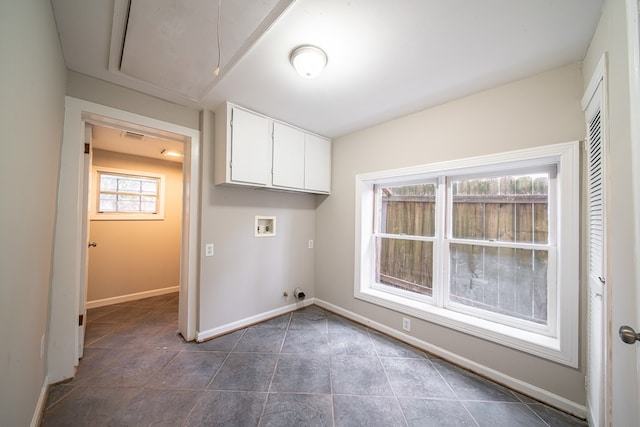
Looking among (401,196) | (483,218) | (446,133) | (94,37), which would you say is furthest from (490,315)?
(94,37)

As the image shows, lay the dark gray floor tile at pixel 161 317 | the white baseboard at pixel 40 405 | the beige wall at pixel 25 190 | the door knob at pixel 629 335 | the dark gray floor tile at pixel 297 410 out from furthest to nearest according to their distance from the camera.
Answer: the dark gray floor tile at pixel 161 317 → the dark gray floor tile at pixel 297 410 → the white baseboard at pixel 40 405 → the beige wall at pixel 25 190 → the door knob at pixel 629 335

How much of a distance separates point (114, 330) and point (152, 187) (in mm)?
Result: 2262

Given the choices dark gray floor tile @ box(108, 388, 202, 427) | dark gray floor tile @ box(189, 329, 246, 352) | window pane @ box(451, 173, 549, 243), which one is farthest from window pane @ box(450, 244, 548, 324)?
dark gray floor tile @ box(108, 388, 202, 427)

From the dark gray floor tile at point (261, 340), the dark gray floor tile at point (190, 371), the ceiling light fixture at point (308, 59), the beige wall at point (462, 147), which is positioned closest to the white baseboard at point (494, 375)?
the beige wall at point (462, 147)

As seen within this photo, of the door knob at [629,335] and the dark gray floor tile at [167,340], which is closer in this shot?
the door knob at [629,335]

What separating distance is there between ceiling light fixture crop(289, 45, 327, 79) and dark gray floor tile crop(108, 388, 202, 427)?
95.6 inches

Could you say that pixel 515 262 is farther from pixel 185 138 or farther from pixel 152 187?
pixel 152 187

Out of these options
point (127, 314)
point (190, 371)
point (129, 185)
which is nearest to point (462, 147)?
point (190, 371)

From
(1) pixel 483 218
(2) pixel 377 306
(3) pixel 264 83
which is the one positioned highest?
(3) pixel 264 83

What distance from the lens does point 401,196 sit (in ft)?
8.96

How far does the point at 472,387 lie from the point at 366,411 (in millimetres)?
886

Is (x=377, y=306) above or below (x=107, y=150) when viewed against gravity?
below

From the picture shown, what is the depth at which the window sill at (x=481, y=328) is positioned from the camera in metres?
1.61

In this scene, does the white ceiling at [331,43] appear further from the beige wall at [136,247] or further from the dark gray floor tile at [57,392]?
the dark gray floor tile at [57,392]
